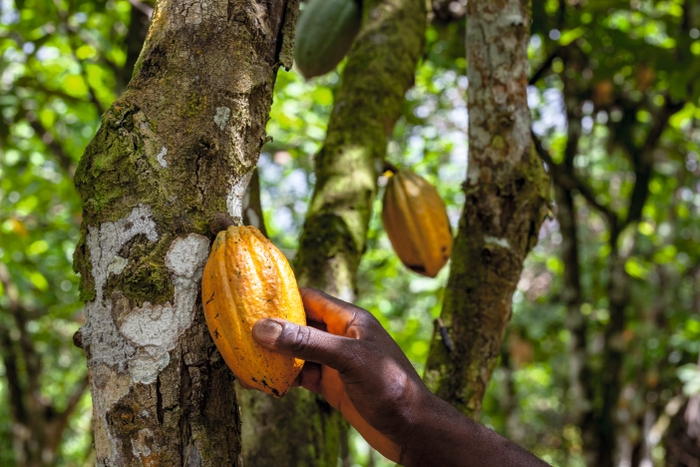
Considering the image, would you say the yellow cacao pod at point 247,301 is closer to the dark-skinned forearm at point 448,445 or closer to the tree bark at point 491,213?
the dark-skinned forearm at point 448,445

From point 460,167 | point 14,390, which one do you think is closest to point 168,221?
point 14,390

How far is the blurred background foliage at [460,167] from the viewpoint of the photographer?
307cm

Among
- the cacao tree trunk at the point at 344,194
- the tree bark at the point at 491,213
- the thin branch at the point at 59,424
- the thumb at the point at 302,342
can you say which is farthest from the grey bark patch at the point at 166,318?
the thin branch at the point at 59,424

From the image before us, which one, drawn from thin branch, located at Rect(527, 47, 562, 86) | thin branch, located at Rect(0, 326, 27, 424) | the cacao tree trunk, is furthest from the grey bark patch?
thin branch, located at Rect(0, 326, 27, 424)

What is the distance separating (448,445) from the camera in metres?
0.98

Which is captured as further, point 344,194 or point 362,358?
point 344,194

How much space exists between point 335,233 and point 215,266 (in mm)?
757

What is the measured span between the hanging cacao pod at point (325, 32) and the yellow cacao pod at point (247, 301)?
169cm

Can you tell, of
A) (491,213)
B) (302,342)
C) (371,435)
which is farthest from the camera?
(491,213)

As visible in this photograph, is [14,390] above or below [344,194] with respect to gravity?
below

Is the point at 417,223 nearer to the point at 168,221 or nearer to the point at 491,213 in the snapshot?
the point at 491,213

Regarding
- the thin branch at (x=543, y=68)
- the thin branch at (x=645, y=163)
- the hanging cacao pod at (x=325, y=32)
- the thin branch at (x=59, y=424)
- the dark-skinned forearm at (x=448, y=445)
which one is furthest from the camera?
the thin branch at (x=59, y=424)

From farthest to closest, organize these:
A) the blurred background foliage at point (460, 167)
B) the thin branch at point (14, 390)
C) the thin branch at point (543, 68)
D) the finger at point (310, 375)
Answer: the thin branch at point (14, 390)
the blurred background foliage at point (460, 167)
the thin branch at point (543, 68)
the finger at point (310, 375)

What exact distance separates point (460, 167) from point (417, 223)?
11.4 ft
